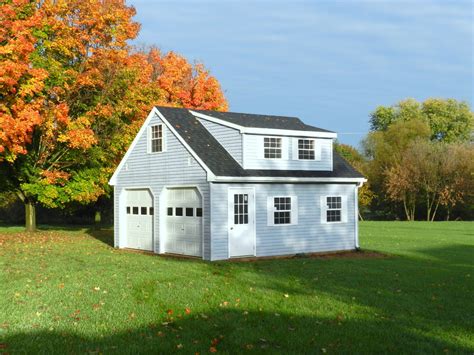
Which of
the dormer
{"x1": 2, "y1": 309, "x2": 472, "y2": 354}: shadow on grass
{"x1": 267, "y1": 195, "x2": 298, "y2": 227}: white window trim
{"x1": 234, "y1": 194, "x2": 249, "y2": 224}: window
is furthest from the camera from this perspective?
the dormer

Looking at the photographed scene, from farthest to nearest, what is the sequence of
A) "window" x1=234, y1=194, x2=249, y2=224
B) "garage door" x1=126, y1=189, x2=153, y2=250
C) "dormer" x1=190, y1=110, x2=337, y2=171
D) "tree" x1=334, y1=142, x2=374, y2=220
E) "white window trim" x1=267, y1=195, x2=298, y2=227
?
"tree" x1=334, y1=142, x2=374, y2=220
"garage door" x1=126, y1=189, x2=153, y2=250
"dormer" x1=190, y1=110, x2=337, y2=171
"white window trim" x1=267, y1=195, x2=298, y2=227
"window" x1=234, y1=194, x2=249, y2=224

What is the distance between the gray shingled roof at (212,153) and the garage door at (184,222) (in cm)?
143

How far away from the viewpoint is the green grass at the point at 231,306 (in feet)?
31.7

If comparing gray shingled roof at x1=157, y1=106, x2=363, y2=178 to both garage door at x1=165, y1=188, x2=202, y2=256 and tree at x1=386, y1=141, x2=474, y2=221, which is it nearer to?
garage door at x1=165, y1=188, x2=202, y2=256

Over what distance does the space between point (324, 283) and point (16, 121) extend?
55.5 feet

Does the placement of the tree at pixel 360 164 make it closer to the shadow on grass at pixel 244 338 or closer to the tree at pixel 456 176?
the tree at pixel 456 176

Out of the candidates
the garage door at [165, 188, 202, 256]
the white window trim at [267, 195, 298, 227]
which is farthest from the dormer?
the garage door at [165, 188, 202, 256]

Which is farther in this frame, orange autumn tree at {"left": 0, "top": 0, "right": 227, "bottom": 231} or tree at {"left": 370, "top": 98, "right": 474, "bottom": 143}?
tree at {"left": 370, "top": 98, "right": 474, "bottom": 143}

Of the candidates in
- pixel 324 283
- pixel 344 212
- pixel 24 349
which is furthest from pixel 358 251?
pixel 24 349

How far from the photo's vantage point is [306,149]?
25.9 meters

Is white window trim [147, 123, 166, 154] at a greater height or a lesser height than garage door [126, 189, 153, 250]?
greater

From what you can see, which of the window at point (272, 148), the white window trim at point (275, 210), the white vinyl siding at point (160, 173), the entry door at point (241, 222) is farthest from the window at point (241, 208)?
the window at point (272, 148)

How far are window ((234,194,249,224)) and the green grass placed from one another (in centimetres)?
217

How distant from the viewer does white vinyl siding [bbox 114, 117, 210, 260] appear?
22.6 metres
